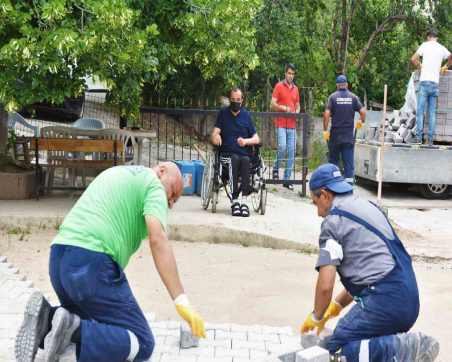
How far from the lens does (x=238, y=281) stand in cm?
837

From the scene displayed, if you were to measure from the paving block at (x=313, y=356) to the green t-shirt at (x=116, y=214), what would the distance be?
103 cm

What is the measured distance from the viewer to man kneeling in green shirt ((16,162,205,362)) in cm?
453

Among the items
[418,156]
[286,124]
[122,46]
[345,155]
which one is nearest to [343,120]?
[345,155]

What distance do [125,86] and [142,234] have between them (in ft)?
18.5

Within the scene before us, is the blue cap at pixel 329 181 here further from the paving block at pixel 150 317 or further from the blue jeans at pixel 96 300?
the paving block at pixel 150 317

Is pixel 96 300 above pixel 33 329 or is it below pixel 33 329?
above

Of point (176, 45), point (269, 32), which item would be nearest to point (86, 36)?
point (176, 45)

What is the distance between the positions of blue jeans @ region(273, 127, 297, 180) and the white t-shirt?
2.43 meters

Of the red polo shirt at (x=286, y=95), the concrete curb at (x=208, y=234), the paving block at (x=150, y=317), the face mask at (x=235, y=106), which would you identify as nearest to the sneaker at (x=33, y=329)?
the paving block at (x=150, y=317)

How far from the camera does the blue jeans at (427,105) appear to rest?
13.6 m

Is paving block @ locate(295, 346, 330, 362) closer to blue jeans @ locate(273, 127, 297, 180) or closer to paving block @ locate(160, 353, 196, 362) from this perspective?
paving block @ locate(160, 353, 196, 362)

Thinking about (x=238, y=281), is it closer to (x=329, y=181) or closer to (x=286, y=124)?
(x=329, y=181)

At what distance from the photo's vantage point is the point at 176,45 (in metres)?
11.0

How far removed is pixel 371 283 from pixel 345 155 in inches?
321
